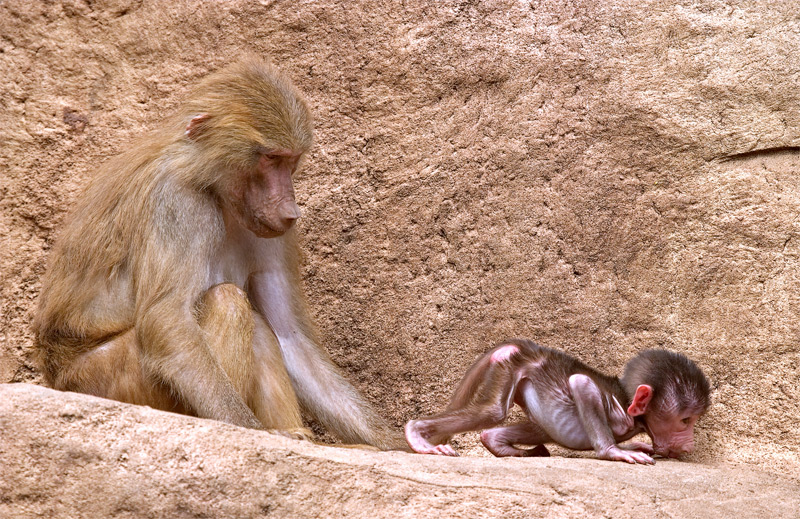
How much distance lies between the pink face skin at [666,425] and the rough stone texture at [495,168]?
41cm

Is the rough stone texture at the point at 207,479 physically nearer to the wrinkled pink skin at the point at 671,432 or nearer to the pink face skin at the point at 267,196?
the wrinkled pink skin at the point at 671,432

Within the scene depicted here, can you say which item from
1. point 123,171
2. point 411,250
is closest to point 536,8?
point 411,250

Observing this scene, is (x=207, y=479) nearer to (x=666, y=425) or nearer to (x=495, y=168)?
(x=666, y=425)

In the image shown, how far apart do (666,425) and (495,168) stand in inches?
72.2

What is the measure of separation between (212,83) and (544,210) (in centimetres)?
196

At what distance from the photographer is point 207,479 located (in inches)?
153

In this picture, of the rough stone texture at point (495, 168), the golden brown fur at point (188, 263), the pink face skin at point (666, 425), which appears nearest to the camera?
the golden brown fur at point (188, 263)

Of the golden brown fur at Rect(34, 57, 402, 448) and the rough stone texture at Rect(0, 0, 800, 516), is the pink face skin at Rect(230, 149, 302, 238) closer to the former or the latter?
the golden brown fur at Rect(34, 57, 402, 448)

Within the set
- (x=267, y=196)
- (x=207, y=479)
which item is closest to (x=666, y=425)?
(x=267, y=196)

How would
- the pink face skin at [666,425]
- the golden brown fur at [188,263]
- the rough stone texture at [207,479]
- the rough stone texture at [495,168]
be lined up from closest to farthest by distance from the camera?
the rough stone texture at [207,479], the golden brown fur at [188,263], the pink face skin at [666,425], the rough stone texture at [495,168]

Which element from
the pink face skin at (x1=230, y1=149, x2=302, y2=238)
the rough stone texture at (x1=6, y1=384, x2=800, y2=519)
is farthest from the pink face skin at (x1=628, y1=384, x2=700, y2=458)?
the pink face skin at (x1=230, y1=149, x2=302, y2=238)

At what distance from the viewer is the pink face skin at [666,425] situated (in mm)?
5141

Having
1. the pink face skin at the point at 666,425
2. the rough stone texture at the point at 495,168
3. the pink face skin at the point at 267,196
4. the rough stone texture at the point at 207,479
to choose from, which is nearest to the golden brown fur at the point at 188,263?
the pink face skin at the point at 267,196

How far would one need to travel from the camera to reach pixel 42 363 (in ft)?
17.2
